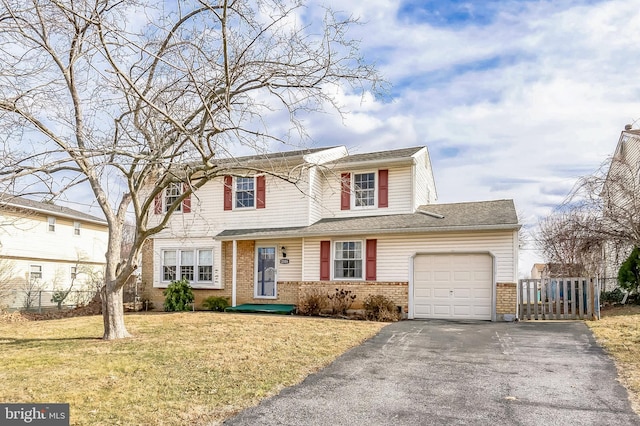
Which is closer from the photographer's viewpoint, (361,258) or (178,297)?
(361,258)

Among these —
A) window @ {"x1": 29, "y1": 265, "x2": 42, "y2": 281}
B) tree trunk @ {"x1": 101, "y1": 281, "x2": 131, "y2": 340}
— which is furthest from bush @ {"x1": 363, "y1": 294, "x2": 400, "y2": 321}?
window @ {"x1": 29, "y1": 265, "x2": 42, "y2": 281}

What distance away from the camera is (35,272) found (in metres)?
23.3

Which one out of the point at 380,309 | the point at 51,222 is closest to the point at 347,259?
the point at 380,309

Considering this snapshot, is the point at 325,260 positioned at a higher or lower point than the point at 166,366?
higher

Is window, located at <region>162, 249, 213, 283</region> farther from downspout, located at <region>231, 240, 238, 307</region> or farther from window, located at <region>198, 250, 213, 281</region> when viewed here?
downspout, located at <region>231, 240, 238, 307</region>

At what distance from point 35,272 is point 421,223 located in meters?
19.8

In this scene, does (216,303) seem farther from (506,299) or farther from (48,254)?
(48,254)

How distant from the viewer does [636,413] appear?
534 cm

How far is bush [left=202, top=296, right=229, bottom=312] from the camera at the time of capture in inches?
703

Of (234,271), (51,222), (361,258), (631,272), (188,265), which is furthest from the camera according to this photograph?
(51,222)

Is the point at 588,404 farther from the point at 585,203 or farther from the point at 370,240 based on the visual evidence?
the point at 585,203

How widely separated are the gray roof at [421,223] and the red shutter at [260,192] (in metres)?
1.07

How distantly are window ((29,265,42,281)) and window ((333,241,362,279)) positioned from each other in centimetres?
1633

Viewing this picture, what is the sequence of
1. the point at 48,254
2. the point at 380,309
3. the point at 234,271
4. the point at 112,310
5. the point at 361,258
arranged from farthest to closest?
1. the point at 48,254
2. the point at 234,271
3. the point at 361,258
4. the point at 380,309
5. the point at 112,310
